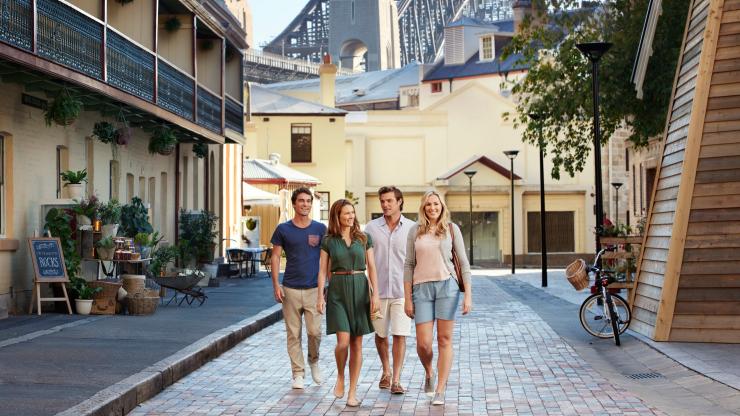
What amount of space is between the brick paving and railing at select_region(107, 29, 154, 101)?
6552mm

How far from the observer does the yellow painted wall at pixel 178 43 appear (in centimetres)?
2933

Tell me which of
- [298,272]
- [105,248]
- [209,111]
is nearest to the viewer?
[298,272]

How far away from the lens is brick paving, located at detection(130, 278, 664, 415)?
10234mm

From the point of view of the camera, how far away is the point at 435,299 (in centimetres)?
1063

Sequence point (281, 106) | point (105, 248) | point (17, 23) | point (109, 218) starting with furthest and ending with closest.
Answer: point (281, 106) < point (109, 218) < point (105, 248) < point (17, 23)

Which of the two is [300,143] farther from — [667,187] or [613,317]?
[613,317]

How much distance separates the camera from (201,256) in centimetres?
3144

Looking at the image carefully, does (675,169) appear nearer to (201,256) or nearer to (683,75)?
(683,75)

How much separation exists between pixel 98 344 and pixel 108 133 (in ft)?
29.7

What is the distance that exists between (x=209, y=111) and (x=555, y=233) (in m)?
39.3

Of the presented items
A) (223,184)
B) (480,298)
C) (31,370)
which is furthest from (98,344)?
(223,184)

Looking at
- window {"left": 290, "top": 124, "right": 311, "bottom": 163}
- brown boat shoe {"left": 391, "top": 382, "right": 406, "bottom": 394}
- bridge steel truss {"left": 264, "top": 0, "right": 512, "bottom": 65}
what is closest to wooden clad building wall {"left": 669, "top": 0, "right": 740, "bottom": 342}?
brown boat shoe {"left": 391, "top": 382, "right": 406, "bottom": 394}

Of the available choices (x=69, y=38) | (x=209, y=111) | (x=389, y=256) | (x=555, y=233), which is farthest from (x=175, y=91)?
(x=555, y=233)

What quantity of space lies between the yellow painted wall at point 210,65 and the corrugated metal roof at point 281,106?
25.6m
